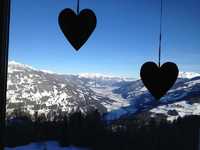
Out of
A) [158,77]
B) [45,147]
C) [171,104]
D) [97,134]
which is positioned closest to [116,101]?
[171,104]

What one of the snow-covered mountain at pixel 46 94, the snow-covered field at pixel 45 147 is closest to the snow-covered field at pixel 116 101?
the snow-covered mountain at pixel 46 94

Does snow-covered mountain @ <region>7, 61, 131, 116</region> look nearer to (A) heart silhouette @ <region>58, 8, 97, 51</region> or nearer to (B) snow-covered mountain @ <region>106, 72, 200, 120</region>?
(B) snow-covered mountain @ <region>106, 72, 200, 120</region>

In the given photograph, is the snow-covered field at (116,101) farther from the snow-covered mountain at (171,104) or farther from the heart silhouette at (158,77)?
the heart silhouette at (158,77)

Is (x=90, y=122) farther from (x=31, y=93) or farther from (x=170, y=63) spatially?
(x=31, y=93)

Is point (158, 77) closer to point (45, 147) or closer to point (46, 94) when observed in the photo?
point (45, 147)

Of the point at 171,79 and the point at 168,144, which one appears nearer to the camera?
the point at 171,79

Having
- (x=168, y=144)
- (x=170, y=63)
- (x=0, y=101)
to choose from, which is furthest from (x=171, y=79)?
(x=168, y=144)
